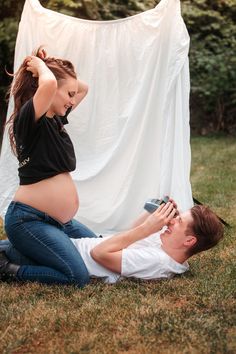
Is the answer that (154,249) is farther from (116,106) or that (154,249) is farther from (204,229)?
(116,106)

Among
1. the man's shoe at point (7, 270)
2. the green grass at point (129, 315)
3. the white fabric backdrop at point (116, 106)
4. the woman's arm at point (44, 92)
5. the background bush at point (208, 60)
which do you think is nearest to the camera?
the green grass at point (129, 315)

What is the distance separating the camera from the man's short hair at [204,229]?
3176mm

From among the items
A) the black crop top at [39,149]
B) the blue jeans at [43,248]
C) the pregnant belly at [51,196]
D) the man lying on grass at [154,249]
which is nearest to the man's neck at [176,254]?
the man lying on grass at [154,249]

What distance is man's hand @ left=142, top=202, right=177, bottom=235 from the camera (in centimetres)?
312

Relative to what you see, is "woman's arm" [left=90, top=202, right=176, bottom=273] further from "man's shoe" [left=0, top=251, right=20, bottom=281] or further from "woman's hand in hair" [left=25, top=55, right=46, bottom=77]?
"woman's hand in hair" [left=25, top=55, right=46, bottom=77]

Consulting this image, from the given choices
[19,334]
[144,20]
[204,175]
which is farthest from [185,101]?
[204,175]

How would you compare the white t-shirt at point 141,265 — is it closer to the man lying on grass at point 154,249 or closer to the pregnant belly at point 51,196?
the man lying on grass at point 154,249

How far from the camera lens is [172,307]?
276cm

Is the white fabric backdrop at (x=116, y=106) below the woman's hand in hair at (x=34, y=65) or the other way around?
below

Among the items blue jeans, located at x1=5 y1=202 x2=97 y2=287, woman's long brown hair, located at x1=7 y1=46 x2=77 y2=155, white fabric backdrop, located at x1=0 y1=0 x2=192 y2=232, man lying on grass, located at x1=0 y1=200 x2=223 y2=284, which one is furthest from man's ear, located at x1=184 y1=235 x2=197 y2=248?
woman's long brown hair, located at x1=7 y1=46 x2=77 y2=155

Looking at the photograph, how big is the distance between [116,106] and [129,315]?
6.42 feet

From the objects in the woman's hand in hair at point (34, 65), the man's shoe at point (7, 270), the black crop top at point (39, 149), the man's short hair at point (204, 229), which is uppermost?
the woman's hand in hair at point (34, 65)

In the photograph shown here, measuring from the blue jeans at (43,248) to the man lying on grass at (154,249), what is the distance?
0.06 m

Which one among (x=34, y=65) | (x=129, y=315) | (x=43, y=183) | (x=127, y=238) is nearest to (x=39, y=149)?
(x=43, y=183)
